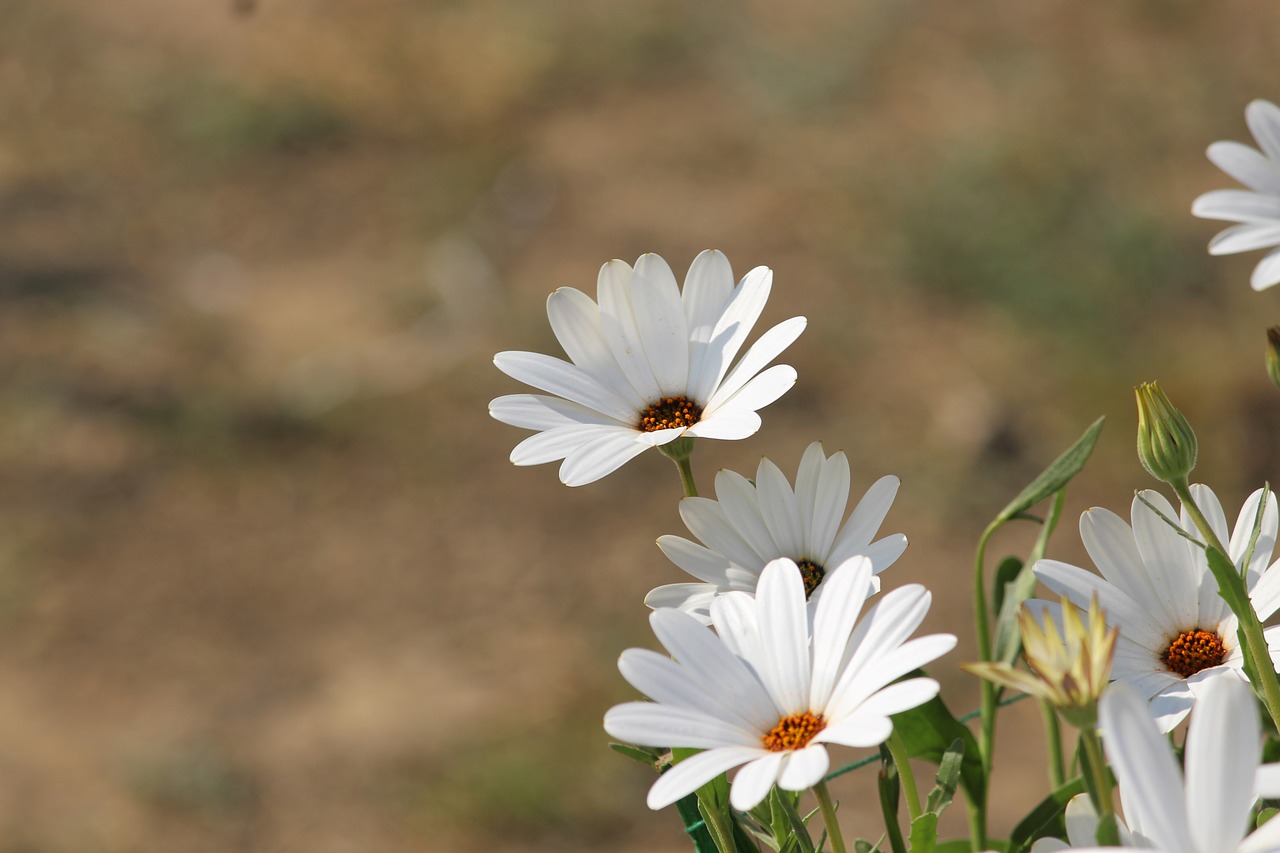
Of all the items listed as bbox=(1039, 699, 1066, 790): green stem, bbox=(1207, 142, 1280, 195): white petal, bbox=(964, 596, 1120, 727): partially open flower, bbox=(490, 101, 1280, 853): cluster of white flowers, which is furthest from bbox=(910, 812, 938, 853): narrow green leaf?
bbox=(1207, 142, 1280, 195): white petal

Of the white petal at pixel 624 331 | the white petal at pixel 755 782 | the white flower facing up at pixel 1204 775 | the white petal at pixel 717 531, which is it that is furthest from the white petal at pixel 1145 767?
the white petal at pixel 624 331

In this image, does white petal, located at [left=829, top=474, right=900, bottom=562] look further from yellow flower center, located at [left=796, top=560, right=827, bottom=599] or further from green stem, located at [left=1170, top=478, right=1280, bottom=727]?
green stem, located at [left=1170, top=478, right=1280, bottom=727]

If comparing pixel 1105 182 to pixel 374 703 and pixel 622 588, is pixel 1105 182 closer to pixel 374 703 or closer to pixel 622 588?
pixel 622 588

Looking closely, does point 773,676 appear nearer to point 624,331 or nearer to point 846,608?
point 846,608

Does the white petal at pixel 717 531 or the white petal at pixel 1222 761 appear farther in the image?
the white petal at pixel 717 531

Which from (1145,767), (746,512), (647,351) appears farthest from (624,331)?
(1145,767)

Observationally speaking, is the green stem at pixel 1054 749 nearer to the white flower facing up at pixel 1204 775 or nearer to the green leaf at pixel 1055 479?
the green leaf at pixel 1055 479
